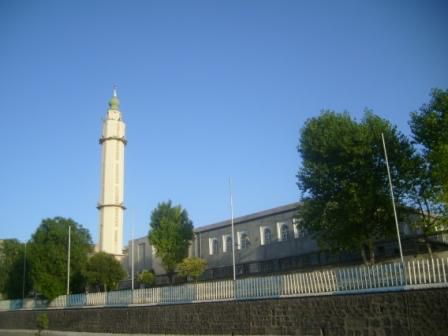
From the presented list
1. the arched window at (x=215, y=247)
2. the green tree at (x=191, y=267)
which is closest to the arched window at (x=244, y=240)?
the arched window at (x=215, y=247)

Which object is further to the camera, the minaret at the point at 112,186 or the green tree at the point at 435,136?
the minaret at the point at 112,186

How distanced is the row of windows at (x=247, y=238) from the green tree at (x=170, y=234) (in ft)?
8.97

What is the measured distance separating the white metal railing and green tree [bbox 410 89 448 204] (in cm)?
996

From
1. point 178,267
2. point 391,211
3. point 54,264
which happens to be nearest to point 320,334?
point 391,211

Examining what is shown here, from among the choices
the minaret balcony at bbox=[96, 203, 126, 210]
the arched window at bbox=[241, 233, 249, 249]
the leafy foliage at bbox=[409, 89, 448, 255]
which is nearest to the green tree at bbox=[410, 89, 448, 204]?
the leafy foliage at bbox=[409, 89, 448, 255]

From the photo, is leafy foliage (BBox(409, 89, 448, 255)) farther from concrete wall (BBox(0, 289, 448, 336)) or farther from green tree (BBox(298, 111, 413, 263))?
concrete wall (BBox(0, 289, 448, 336))

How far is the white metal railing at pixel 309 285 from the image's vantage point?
50.1 feet

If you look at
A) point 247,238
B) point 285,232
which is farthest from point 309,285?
point 247,238

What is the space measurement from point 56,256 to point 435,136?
3120 cm

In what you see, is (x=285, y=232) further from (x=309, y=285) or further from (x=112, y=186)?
(x=112, y=186)

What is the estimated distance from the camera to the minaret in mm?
51938

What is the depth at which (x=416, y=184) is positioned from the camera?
89.9ft

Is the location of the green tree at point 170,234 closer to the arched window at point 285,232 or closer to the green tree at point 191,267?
the green tree at point 191,267

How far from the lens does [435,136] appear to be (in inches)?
1052
